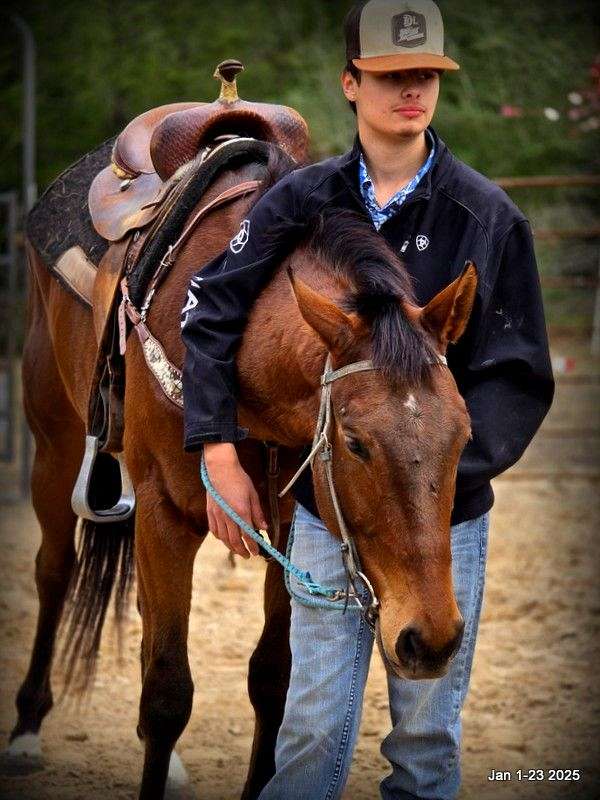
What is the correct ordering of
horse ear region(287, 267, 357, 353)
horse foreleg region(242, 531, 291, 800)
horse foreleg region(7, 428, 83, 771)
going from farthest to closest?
horse foreleg region(7, 428, 83, 771), horse foreleg region(242, 531, 291, 800), horse ear region(287, 267, 357, 353)

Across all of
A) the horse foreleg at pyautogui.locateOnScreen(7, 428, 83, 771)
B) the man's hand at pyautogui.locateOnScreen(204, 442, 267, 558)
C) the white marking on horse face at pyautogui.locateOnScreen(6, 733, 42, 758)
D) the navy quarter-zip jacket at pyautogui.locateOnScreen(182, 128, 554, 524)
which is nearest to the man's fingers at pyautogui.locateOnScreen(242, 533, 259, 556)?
the man's hand at pyautogui.locateOnScreen(204, 442, 267, 558)

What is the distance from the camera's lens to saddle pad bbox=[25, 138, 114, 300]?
→ 3.76 metres

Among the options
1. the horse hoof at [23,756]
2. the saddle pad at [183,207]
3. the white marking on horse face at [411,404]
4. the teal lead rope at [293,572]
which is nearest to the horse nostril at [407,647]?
the teal lead rope at [293,572]

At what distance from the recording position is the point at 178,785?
3.61m

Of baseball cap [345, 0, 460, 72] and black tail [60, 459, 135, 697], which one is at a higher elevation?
baseball cap [345, 0, 460, 72]

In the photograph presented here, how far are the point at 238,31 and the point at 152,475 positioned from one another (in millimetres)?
12147

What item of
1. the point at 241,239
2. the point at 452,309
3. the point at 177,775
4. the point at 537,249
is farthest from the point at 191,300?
the point at 537,249

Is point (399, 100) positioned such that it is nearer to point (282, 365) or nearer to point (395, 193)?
point (395, 193)

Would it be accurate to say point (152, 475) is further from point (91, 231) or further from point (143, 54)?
point (143, 54)

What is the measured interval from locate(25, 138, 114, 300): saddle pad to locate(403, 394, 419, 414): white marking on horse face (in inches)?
69.8

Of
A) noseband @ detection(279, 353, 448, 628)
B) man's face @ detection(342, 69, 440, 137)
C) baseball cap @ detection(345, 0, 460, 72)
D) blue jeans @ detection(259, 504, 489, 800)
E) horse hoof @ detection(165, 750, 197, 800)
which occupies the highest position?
baseball cap @ detection(345, 0, 460, 72)

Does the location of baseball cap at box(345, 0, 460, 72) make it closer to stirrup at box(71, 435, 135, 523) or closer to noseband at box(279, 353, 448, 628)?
noseband at box(279, 353, 448, 628)

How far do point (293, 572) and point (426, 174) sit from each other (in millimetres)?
896

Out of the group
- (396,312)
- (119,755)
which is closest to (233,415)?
(396,312)
